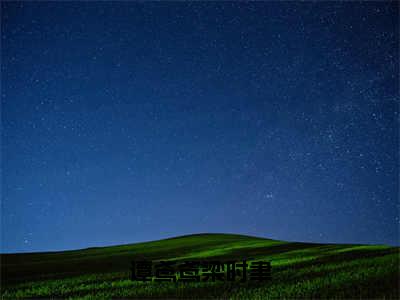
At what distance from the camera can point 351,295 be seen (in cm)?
1702

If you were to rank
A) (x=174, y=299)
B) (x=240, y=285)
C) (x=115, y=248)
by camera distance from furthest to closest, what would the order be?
(x=115, y=248) → (x=240, y=285) → (x=174, y=299)

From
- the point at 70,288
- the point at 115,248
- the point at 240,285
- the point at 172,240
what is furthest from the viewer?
the point at 172,240

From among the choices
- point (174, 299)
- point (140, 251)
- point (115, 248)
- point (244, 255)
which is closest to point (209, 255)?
point (244, 255)

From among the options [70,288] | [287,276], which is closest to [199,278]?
[287,276]

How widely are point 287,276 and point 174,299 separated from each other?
6432 millimetres

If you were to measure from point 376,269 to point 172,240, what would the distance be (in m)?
41.7

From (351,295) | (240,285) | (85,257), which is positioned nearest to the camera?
(351,295)

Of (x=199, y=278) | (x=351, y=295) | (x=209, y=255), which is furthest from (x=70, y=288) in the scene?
(x=209, y=255)

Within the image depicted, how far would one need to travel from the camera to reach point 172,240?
6169cm

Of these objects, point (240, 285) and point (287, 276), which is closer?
point (240, 285)

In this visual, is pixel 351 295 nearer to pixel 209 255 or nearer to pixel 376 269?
pixel 376 269

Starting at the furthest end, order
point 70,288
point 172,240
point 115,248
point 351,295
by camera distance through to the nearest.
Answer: point 172,240 → point 115,248 → point 70,288 → point 351,295

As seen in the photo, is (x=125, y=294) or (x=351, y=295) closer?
(x=351, y=295)

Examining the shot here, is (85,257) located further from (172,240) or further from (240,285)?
(240,285)
